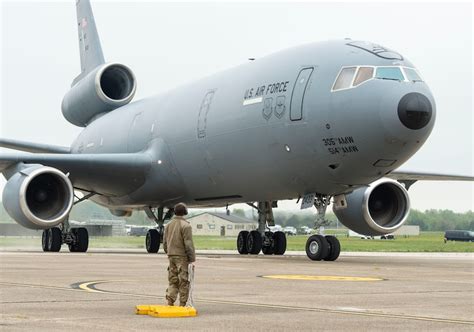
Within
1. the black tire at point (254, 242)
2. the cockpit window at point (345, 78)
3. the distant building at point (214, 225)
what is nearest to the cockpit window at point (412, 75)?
the cockpit window at point (345, 78)

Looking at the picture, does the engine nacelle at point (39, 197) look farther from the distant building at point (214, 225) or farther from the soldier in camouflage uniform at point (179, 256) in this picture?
the distant building at point (214, 225)

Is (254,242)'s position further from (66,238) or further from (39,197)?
(39,197)

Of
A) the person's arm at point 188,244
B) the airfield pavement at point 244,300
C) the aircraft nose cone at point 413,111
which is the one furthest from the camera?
the aircraft nose cone at point 413,111

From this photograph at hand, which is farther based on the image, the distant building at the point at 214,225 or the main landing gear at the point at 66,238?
the distant building at the point at 214,225

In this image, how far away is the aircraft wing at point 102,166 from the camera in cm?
2516

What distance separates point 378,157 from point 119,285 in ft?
27.5

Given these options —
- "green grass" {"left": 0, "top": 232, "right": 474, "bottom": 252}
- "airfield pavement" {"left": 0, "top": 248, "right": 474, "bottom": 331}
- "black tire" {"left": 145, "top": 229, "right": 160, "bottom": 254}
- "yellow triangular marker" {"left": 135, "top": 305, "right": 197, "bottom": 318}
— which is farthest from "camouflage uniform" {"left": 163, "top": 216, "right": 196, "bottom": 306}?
"green grass" {"left": 0, "top": 232, "right": 474, "bottom": 252}

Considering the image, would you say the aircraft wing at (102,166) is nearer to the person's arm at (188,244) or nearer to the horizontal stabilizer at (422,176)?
the horizontal stabilizer at (422,176)

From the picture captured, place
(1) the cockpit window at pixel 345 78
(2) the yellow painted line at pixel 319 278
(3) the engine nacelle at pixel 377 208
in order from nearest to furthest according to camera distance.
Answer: (2) the yellow painted line at pixel 319 278
(1) the cockpit window at pixel 345 78
(3) the engine nacelle at pixel 377 208

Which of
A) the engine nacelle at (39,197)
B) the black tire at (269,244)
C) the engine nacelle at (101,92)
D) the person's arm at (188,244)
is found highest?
the engine nacelle at (101,92)

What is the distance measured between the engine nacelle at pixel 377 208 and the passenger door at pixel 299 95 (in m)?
4.43

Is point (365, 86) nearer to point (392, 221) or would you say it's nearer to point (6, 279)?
point (392, 221)

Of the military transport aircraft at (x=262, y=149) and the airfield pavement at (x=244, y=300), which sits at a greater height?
the military transport aircraft at (x=262, y=149)

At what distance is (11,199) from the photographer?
22.7 m
